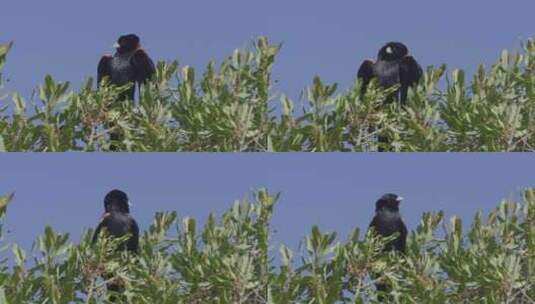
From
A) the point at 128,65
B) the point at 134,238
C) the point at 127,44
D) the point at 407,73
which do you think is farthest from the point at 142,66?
the point at 407,73

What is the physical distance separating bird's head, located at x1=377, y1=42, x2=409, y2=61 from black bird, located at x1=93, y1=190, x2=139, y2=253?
3.36 meters

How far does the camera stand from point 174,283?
2050 cm

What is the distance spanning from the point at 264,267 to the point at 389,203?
1758 mm

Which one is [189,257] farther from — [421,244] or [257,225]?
[421,244]

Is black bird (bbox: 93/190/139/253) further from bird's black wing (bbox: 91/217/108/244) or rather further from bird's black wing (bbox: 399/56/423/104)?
bird's black wing (bbox: 399/56/423/104)

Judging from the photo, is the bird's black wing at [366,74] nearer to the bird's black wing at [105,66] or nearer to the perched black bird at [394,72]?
the perched black bird at [394,72]

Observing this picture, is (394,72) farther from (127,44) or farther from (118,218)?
(118,218)

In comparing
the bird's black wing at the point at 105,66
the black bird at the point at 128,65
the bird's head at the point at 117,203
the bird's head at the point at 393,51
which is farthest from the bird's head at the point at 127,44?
the bird's head at the point at 393,51

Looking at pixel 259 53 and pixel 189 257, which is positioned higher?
pixel 259 53

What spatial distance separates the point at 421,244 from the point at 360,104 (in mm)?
1716

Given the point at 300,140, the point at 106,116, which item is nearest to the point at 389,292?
the point at 300,140

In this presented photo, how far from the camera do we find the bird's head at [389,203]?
21.7m

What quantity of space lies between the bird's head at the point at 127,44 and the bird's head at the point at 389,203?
3305mm

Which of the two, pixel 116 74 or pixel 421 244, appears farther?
pixel 116 74
